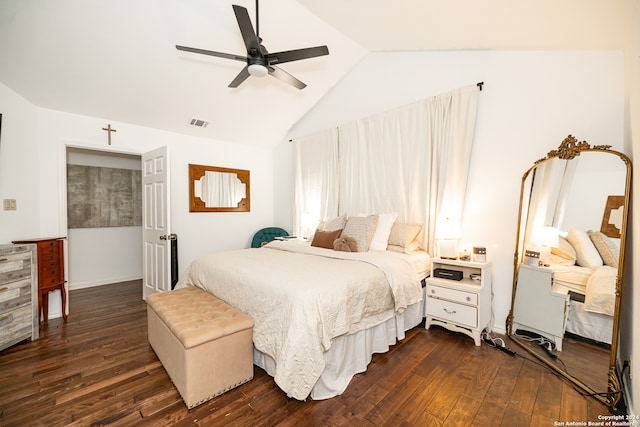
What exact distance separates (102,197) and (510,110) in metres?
5.78

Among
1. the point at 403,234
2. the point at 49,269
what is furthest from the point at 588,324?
the point at 49,269

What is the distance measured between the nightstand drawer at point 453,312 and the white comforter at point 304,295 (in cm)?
24

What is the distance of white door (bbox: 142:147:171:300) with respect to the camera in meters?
3.30

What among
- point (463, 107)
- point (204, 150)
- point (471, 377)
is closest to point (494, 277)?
point (471, 377)

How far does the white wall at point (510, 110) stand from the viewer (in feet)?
7.00

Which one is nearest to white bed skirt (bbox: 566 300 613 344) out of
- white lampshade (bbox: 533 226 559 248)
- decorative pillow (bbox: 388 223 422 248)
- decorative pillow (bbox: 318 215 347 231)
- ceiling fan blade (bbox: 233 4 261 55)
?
white lampshade (bbox: 533 226 559 248)

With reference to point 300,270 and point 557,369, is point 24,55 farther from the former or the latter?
point 557,369

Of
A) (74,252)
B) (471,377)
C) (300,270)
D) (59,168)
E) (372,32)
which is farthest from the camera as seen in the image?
(74,252)

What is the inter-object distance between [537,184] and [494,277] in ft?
3.21

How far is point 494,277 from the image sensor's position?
2.69m

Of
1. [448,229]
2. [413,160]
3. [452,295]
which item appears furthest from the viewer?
[413,160]

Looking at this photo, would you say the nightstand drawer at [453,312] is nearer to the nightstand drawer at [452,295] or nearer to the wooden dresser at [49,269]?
the nightstand drawer at [452,295]

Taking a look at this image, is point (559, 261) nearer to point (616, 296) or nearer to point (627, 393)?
point (616, 296)

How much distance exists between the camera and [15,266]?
93.7 inches
